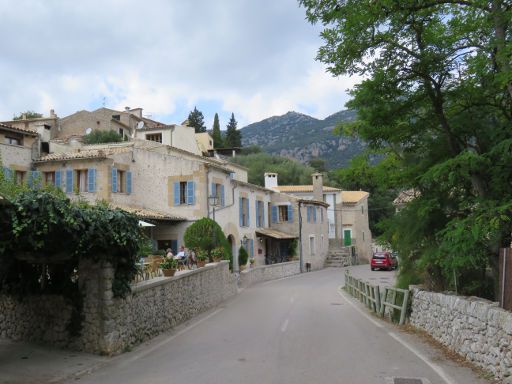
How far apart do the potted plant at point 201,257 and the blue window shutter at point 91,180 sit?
28.4 feet

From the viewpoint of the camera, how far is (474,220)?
9695mm

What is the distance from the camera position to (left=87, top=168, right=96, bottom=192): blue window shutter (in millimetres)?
28891

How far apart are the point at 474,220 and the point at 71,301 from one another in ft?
28.1

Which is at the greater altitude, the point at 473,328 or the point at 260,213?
the point at 260,213

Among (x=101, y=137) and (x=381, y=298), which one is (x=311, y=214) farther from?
(x=381, y=298)

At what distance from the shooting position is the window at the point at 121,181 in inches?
1160

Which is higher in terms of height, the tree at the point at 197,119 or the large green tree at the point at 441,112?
the tree at the point at 197,119

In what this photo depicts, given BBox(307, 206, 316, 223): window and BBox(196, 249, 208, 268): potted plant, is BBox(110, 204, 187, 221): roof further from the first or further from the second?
BBox(307, 206, 316, 223): window

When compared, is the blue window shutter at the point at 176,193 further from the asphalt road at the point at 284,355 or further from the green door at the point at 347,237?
the green door at the point at 347,237

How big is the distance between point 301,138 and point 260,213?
104987 millimetres

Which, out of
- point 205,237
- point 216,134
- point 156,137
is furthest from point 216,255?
point 216,134

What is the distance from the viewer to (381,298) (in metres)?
16.3

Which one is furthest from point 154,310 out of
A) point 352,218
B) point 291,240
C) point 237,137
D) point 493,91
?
point 237,137

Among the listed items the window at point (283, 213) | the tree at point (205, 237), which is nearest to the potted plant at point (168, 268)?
the tree at point (205, 237)
